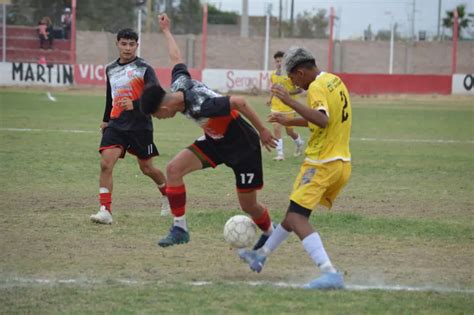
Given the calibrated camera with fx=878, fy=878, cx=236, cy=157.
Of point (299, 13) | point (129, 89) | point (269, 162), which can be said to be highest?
point (299, 13)

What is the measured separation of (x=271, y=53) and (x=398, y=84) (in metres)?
7.55

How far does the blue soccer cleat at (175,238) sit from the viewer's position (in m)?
8.01

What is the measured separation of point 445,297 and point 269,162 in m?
9.90

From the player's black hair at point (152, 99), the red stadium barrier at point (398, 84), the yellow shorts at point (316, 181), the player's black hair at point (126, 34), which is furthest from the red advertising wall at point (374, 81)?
the yellow shorts at point (316, 181)

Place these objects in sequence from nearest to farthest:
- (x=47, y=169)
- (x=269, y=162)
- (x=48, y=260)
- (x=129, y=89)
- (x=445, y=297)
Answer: (x=445, y=297)
(x=48, y=260)
(x=129, y=89)
(x=47, y=169)
(x=269, y=162)

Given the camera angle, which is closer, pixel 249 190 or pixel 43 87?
pixel 249 190

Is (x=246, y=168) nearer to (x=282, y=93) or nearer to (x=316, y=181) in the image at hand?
(x=316, y=181)

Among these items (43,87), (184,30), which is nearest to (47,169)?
(43,87)

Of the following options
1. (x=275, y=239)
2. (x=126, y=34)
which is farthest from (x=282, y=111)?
(x=275, y=239)

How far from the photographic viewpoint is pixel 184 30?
43719mm

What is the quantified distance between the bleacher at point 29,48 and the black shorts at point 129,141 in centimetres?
2913

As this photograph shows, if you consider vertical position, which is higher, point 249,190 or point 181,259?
point 249,190

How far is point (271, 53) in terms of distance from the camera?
4397cm

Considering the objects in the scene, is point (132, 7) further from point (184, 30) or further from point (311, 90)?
point (311, 90)
